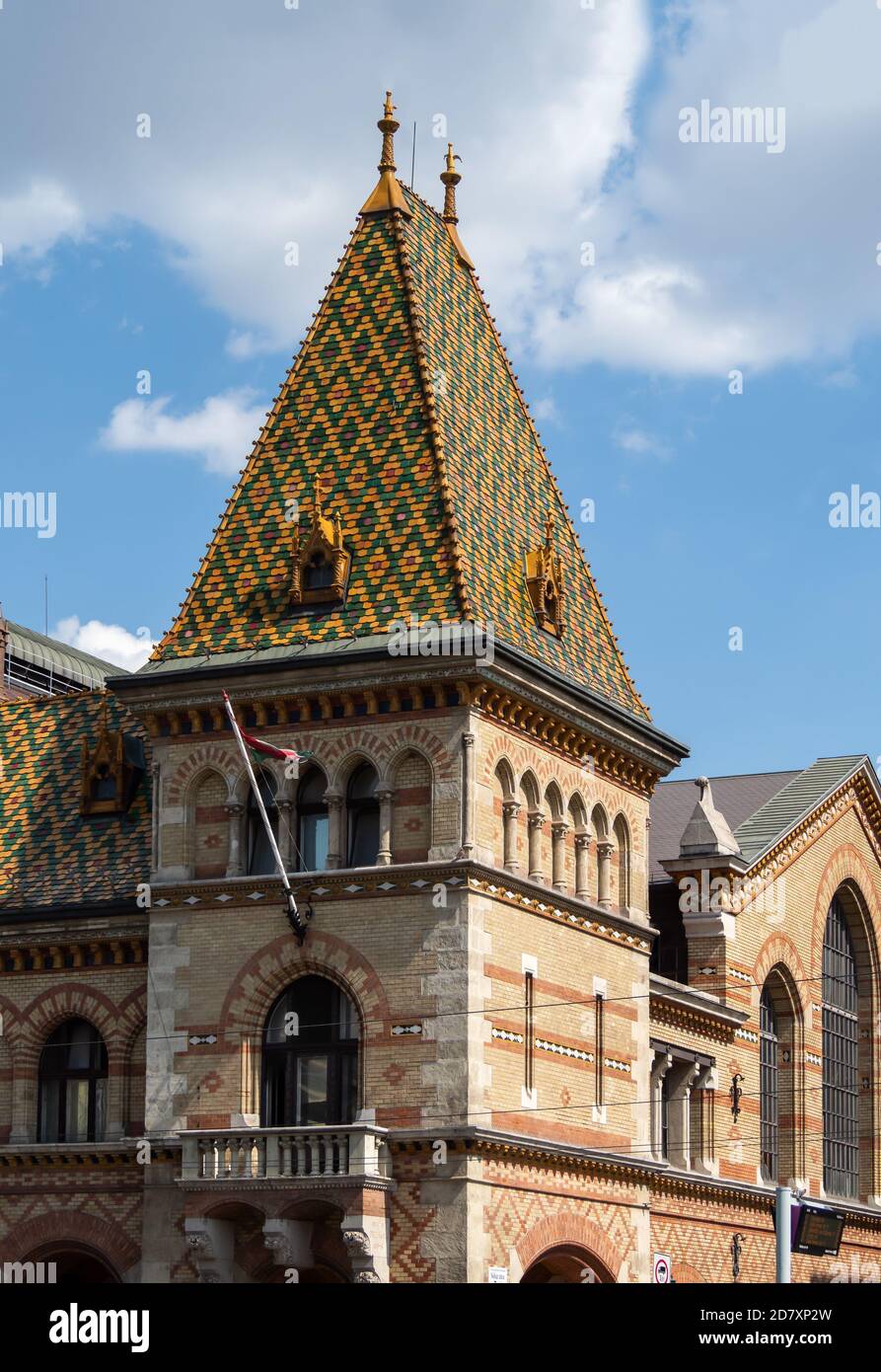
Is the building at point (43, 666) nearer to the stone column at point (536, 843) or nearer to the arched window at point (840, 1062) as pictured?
the arched window at point (840, 1062)

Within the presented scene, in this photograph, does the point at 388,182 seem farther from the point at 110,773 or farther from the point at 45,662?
the point at 45,662

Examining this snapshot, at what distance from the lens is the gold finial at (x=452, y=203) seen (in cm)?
4522

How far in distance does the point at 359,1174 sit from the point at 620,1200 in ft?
22.9

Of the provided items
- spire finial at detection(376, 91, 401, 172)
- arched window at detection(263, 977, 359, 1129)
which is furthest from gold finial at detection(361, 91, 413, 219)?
arched window at detection(263, 977, 359, 1129)

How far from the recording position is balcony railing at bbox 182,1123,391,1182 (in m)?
34.8

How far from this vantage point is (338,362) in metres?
41.3

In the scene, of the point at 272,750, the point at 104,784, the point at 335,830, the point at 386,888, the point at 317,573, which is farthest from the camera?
the point at 104,784

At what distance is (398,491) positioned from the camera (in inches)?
1537

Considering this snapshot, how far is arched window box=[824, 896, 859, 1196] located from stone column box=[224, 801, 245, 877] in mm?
19341

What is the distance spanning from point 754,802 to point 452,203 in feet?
54.5

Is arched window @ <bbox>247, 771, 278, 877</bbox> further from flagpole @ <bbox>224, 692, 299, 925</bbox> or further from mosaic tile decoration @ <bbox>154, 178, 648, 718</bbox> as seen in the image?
mosaic tile decoration @ <bbox>154, 178, 648, 718</bbox>

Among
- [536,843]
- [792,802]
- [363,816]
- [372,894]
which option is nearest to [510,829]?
[536,843]

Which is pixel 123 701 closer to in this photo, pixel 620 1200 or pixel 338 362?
pixel 338 362
